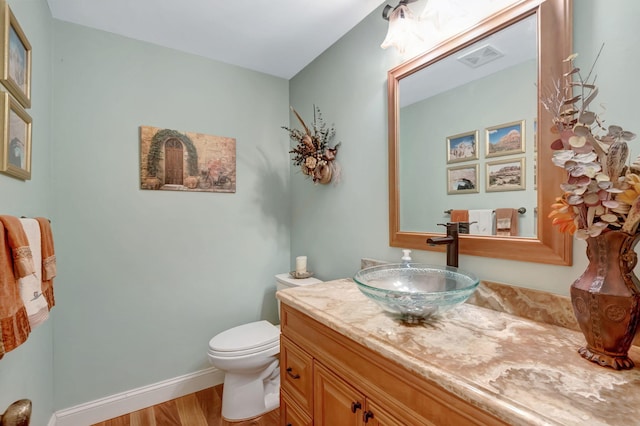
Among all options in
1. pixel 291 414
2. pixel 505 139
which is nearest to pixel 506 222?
pixel 505 139

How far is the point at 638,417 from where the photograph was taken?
1.69 feet

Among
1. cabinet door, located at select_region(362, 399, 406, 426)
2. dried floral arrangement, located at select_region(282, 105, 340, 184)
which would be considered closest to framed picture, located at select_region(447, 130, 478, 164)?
dried floral arrangement, located at select_region(282, 105, 340, 184)

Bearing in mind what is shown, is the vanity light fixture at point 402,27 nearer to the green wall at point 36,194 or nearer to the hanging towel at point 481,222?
the hanging towel at point 481,222

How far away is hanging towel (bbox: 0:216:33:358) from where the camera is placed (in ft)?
2.56

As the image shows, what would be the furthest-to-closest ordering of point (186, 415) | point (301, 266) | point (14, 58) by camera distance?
point (301, 266) → point (186, 415) → point (14, 58)

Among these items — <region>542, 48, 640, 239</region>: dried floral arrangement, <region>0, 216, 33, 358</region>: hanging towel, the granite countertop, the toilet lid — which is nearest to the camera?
the granite countertop

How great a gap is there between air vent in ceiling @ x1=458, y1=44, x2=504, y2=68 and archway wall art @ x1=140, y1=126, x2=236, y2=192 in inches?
65.2

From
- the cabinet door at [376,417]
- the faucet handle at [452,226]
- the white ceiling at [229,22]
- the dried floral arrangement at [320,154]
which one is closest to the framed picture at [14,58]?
the white ceiling at [229,22]

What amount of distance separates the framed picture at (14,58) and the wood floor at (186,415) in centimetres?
184

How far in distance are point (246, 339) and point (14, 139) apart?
1468 millimetres

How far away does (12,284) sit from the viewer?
845 millimetres

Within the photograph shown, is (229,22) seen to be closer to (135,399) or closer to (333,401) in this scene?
(333,401)

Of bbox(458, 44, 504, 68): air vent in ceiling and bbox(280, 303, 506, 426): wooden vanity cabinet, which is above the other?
bbox(458, 44, 504, 68): air vent in ceiling

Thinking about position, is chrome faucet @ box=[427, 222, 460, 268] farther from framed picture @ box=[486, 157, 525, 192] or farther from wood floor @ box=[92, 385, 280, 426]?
wood floor @ box=[92, 385, 280, 426]
